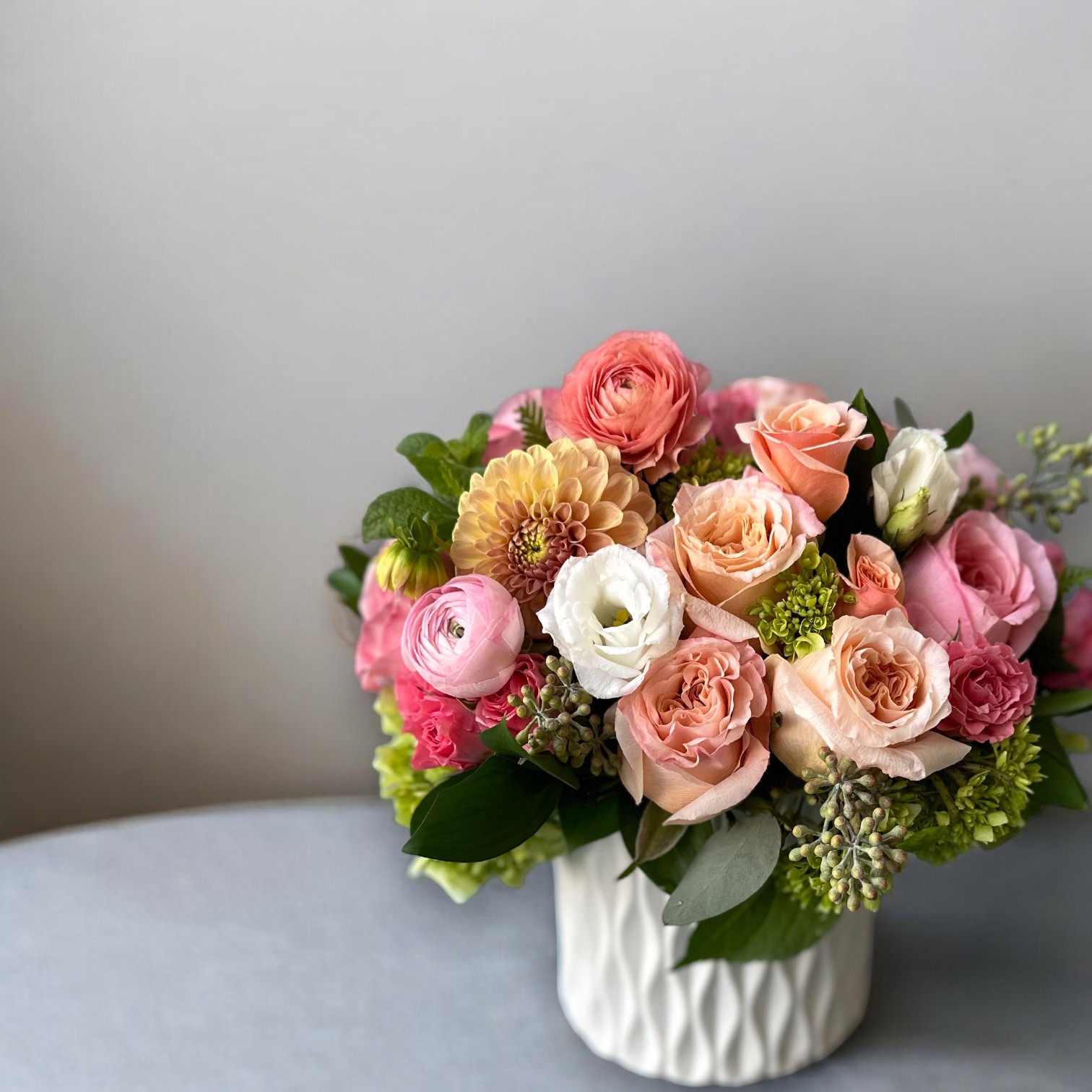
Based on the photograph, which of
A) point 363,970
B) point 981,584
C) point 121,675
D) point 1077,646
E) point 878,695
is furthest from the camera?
point 121,675

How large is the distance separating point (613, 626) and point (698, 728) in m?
0.07

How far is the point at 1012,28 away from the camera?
0.82 meters

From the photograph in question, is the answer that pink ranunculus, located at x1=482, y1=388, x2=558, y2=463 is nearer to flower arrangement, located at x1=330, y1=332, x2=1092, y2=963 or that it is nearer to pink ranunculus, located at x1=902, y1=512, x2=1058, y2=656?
flower arrangement, located at x1=330, y1=332, x2=1092, y2=963

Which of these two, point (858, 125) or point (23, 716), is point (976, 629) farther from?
point (23, 716)

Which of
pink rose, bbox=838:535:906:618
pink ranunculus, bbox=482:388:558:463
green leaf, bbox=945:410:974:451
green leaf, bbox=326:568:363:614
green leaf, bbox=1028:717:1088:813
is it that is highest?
pink ranunculus, bbox=482:388:558:463

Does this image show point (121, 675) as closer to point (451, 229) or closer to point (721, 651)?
point (451, 229)

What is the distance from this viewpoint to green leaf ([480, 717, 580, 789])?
0.58m

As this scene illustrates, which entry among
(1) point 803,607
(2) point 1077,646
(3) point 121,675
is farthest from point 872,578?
(3) point 121,675

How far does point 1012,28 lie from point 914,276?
20cm

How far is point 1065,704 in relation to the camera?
65cm

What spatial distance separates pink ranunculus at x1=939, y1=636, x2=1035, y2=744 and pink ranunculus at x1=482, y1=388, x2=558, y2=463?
0.33 m

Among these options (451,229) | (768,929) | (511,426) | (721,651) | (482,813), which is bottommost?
(768,929)

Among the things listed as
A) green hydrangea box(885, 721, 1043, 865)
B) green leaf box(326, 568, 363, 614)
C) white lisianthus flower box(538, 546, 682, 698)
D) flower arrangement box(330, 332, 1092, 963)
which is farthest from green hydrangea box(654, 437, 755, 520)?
green leaf box(326, 568, 363, 614)

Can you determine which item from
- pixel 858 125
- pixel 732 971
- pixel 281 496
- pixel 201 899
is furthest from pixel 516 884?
pixel 858 125
